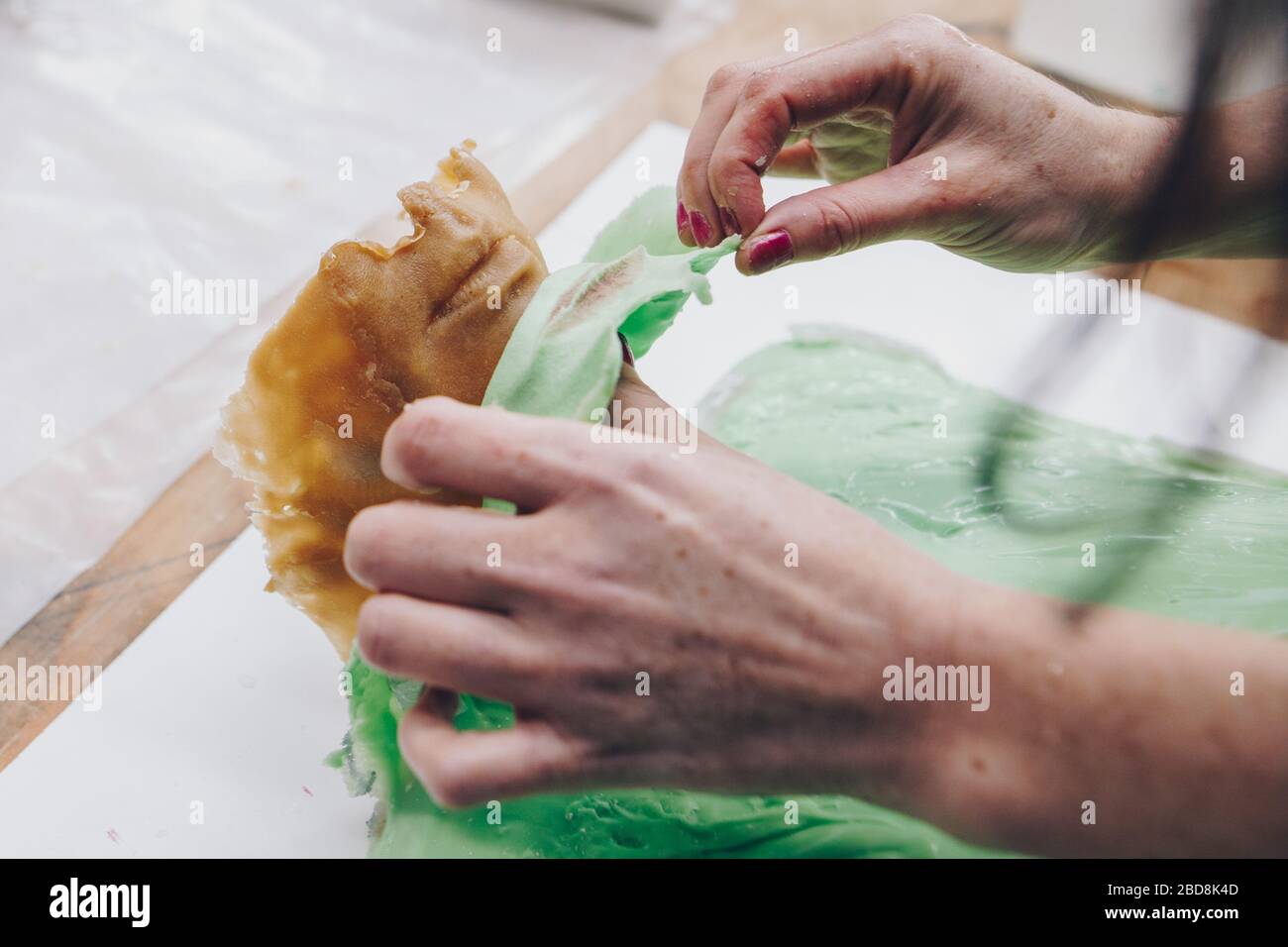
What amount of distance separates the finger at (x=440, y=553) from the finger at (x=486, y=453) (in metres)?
0.02

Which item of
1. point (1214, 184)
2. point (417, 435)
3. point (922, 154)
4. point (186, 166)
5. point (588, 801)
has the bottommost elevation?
point (588, 801)

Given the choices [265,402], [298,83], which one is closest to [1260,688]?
[265,402]

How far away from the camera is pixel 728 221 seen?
0.85m

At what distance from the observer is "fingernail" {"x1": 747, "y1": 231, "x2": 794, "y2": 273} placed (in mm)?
774

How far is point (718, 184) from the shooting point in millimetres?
824

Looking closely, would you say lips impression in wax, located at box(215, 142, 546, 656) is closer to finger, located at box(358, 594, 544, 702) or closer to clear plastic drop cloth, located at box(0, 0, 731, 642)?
finger, located at box(358, 594, 544, 702)

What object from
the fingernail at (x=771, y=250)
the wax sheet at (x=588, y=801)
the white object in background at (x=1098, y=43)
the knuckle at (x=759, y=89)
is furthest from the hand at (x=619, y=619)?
the white object in background at (x=1098, y=43)

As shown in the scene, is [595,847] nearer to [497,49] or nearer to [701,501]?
[701,501]

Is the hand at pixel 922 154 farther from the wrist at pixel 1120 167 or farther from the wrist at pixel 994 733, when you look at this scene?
the wrist at pixel 994 733

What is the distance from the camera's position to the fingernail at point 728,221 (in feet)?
2.73

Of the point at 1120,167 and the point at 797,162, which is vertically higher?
the point at 797,162

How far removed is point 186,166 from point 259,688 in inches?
37.8

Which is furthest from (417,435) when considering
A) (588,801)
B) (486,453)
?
(588,801)
